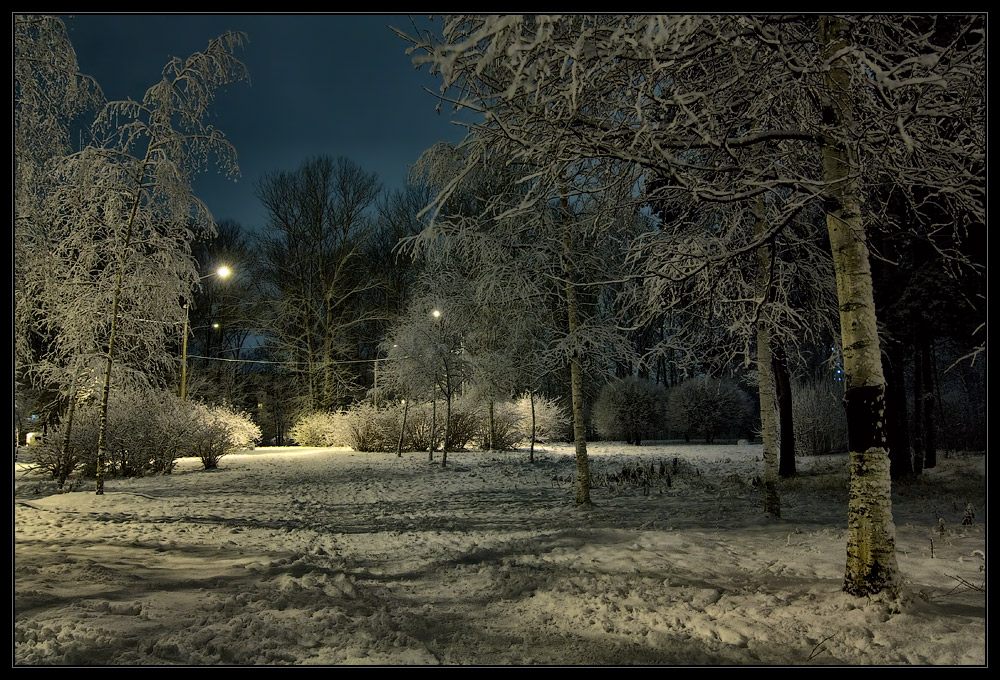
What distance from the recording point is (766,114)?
15.1 feet

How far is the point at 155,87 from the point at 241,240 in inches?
824

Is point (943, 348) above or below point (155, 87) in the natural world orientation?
below

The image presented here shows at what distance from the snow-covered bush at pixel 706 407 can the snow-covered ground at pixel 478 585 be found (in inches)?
729

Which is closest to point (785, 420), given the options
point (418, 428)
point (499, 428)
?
point (499, 428)

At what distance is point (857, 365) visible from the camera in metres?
3.93

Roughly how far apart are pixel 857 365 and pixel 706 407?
24.7 meters

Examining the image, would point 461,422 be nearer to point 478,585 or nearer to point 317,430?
point 317,430

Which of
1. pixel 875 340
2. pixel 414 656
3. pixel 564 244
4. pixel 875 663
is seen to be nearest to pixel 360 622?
pixel 414 656

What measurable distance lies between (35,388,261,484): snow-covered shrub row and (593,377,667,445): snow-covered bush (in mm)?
17869

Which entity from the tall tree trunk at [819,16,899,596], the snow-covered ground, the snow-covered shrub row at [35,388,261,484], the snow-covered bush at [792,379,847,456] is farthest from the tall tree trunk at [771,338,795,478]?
the snow-covered shrub row at [35,388,261,484]

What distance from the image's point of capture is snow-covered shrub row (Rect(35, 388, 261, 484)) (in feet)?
35.6

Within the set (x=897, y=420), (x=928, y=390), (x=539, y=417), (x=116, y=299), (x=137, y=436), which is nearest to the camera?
(x=116, y=299)

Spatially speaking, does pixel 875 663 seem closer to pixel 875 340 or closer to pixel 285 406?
pixel 875 340

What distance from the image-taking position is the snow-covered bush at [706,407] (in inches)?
1070
